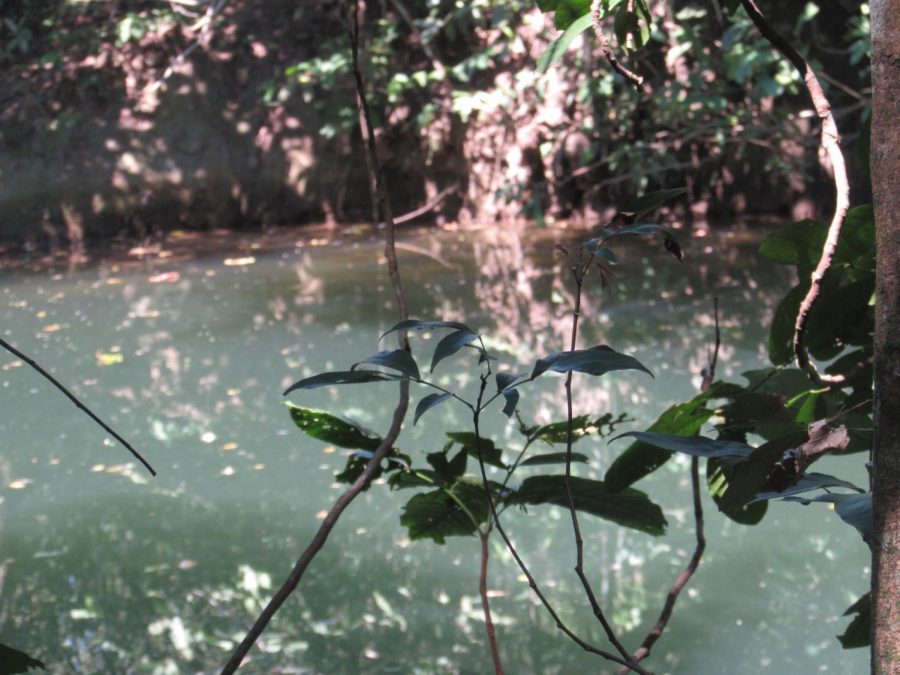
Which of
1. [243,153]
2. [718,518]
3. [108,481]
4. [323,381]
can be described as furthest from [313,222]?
[323,381]

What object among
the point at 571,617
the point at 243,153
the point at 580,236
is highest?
the point at 243,153

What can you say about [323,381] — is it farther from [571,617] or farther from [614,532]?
[614,532]

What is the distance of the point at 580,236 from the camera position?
7289 mm

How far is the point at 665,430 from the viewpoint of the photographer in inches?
44.1

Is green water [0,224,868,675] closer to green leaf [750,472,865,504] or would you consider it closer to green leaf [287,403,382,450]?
green leaf [287,403,382,450]

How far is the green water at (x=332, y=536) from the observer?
2.22 metres

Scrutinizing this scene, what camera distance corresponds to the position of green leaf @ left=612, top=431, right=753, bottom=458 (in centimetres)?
91

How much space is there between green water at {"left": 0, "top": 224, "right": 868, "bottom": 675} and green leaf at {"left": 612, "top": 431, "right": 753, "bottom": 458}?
1155 mm

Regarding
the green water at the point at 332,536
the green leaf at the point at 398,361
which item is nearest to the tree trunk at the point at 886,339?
the green leaf at the point at 398,361

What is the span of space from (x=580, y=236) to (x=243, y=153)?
3.03 m

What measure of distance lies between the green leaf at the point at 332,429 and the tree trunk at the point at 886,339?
24.3 inches

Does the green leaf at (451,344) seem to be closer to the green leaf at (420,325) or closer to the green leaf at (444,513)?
the green leaf at (420,325)

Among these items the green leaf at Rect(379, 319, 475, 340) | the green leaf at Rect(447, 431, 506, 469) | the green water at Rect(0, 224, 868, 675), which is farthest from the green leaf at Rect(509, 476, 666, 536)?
the green water at Rect(0, 224, 868, 675)

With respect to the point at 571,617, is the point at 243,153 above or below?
above
